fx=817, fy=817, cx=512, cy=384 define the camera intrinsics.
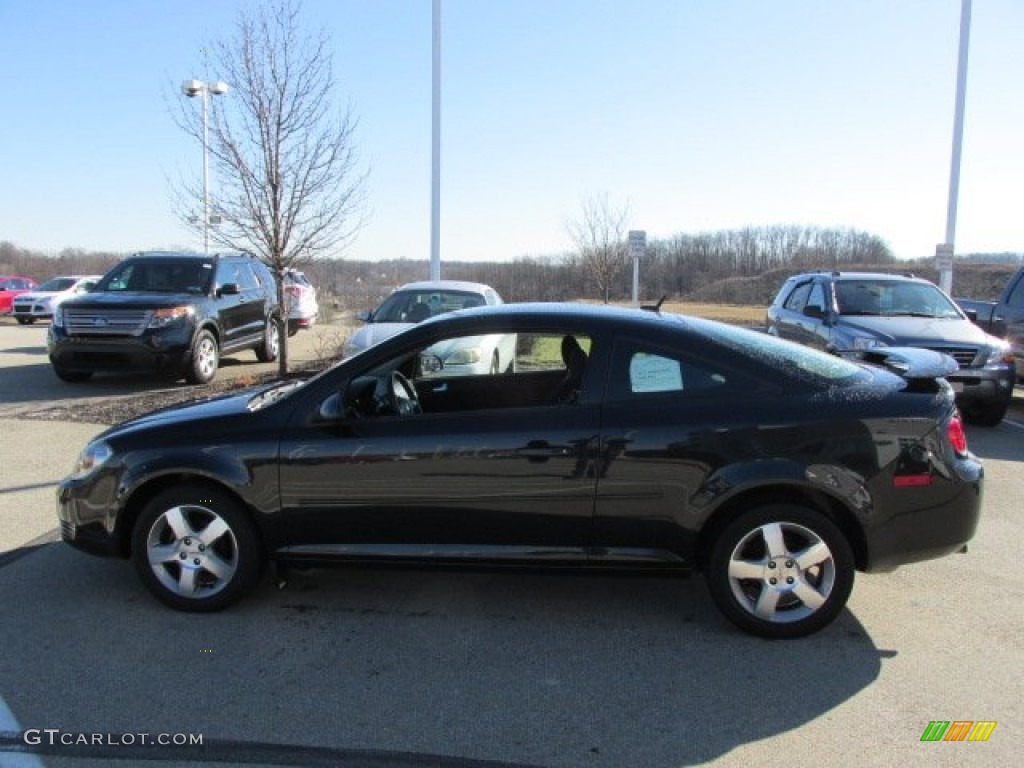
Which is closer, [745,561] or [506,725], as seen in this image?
[506,725]

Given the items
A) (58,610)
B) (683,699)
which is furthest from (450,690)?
(58,610)

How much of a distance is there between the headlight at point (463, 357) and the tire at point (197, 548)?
224 centimetres

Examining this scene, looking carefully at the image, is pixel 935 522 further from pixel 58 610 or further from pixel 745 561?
pixel 58 610

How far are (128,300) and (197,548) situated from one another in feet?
26.4

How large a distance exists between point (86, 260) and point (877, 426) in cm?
8786

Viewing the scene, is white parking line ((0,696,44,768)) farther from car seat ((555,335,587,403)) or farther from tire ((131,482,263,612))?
car seat ((555,335,587,403))

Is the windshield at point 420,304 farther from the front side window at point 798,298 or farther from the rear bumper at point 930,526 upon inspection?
the rear bumper at point 930,526

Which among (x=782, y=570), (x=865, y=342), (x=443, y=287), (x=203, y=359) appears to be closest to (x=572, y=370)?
(x=782, y=570)

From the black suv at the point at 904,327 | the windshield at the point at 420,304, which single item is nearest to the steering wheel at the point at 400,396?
A: the black suv at the point at 904,327

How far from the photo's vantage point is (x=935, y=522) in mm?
3812

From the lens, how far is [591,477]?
382 cm

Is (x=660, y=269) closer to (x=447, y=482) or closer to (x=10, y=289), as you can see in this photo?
(x=10, y=289)

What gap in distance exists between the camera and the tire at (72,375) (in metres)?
11.4

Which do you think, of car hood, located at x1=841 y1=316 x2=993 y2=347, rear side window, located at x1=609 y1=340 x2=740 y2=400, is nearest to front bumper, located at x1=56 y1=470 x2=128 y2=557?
rear side window, located at x1=609 y1=340 x2=740 y2=400
